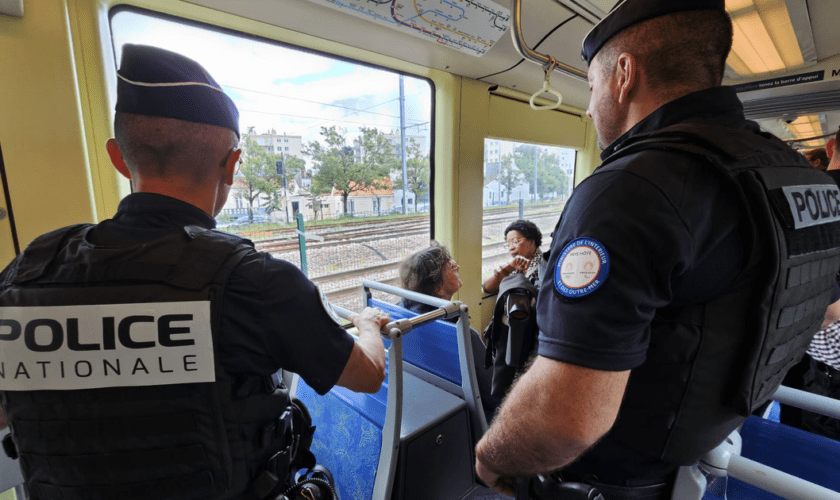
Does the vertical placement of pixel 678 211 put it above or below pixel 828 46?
below

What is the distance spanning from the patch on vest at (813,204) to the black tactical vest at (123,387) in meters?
1.14

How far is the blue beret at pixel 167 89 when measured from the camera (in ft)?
3.04

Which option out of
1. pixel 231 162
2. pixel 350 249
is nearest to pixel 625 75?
pixel 231 162

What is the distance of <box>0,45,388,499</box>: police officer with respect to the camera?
30.2 inches

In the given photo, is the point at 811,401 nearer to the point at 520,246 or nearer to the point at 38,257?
the point at 38,257

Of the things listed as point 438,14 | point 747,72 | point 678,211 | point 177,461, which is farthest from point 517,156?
point 177,461

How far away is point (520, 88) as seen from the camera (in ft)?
11.1

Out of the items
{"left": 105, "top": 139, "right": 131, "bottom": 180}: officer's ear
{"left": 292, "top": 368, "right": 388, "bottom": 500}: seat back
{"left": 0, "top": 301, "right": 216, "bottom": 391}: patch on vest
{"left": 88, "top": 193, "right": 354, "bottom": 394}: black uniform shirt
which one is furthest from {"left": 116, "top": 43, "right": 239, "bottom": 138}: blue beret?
{"left": 292, "top": 368, "right": 388, "bottom": 500}: seat back

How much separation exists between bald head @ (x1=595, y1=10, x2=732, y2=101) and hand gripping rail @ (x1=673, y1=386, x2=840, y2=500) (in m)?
0.85

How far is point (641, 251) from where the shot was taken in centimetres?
65

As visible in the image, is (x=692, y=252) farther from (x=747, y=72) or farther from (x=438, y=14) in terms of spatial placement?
(x=747, y=72)

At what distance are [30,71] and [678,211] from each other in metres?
2.18

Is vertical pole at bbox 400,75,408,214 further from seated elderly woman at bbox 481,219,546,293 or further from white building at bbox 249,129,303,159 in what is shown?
seated elderly woman at bbox 481,219,546,293

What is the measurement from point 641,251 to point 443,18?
5.92ft
